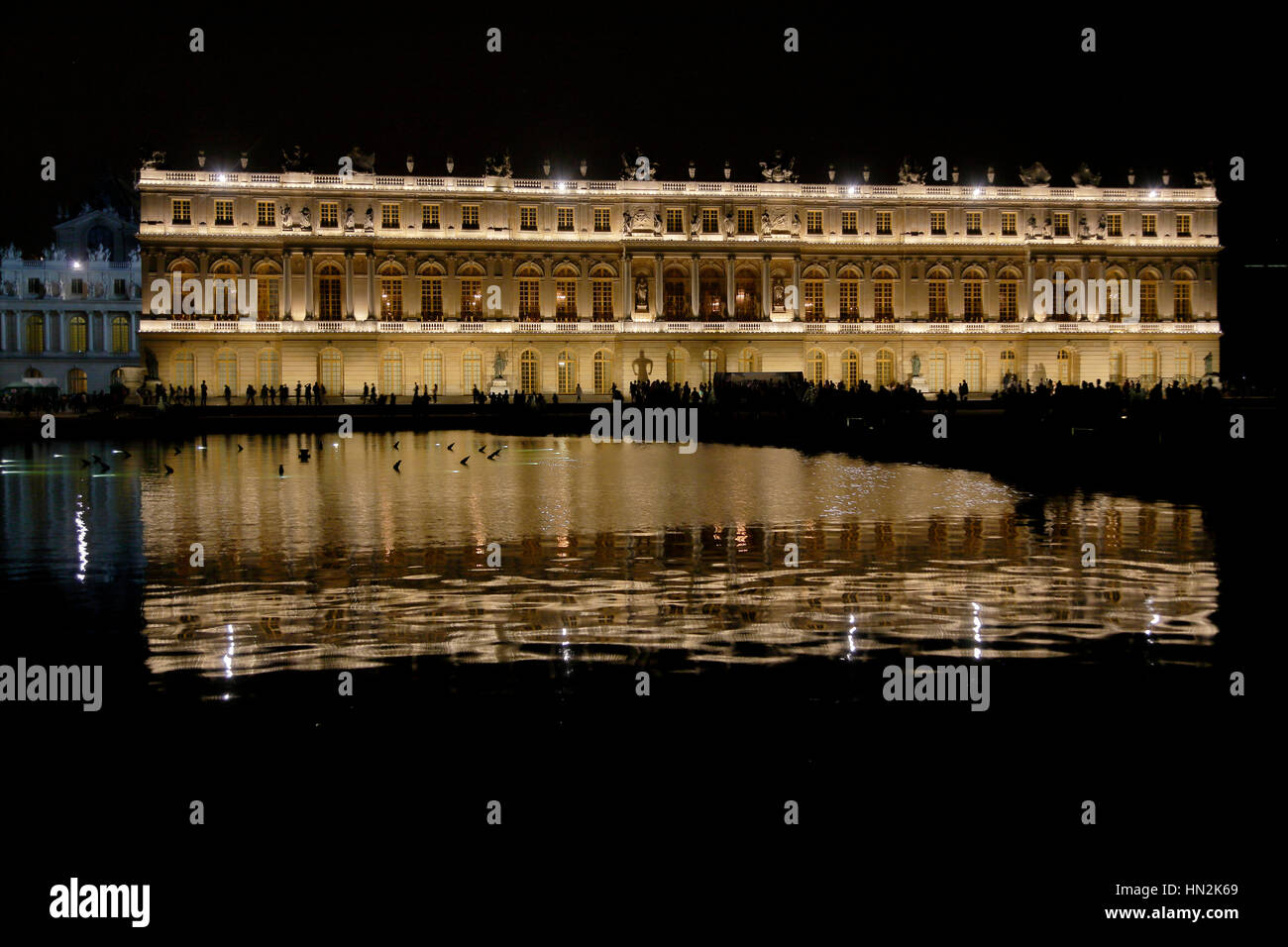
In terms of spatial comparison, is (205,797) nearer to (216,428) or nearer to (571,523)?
(571,523)

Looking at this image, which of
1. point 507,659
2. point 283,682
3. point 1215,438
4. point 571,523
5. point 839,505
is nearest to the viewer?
point 283,682

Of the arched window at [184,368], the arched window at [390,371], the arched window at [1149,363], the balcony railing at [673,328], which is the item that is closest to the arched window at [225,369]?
the arched window at [184,368]

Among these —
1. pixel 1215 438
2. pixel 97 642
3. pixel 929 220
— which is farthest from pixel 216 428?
pixel 929 220

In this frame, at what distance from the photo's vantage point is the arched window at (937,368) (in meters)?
80.5

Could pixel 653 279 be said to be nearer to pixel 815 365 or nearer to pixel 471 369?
pixel 815 365

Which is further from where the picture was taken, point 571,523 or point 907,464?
point 907,464

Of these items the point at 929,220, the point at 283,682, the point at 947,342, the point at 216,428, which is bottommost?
the point at 283,682

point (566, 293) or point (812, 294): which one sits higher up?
point (566, 293)

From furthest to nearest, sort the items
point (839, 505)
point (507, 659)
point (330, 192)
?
point (330, 192)
point (839, 505)
point (507, 659)

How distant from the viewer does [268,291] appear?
73.5 meters

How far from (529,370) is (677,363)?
8.35m

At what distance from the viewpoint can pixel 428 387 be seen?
75.7 m

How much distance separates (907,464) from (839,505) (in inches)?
353

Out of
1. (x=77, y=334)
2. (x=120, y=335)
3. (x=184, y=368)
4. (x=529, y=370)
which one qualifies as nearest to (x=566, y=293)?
(x=529, y=370)
